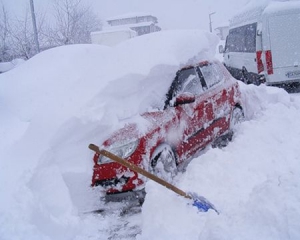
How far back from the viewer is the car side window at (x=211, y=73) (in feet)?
18.3

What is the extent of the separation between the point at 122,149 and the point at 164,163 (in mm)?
→ 687

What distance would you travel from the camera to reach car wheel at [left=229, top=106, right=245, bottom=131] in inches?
247

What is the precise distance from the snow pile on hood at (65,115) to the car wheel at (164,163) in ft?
1.96

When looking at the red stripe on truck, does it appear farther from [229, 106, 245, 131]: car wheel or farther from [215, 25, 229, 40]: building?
[215, 25, 229, 40]: building

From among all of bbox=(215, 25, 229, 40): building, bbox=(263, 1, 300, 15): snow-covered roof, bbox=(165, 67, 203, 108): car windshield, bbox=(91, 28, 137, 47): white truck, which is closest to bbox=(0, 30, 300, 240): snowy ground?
bbox=(165, 67, 203, 108): car windshield

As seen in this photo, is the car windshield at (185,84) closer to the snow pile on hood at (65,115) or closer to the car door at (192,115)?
the car door at (192,115)

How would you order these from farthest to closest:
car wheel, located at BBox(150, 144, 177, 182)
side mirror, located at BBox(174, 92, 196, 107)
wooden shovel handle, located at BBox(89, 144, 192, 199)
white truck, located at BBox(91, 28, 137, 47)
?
white truck, located at BBox(91, 28, 137, 47)
side mirror, located at BBox(174, 92, 196, 107)
car wheel, located at BBox(150, 144, 177, 182)
wooden shovel handle, located at BBox(89, 144, 192, 199)

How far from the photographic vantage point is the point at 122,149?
3.92 m

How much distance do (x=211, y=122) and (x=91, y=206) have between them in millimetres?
2472

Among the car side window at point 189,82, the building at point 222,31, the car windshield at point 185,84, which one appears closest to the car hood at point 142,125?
the car windshield at point 185,84

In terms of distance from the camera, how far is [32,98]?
4340 millimetres

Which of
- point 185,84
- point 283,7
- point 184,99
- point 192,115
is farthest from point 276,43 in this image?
point 184,99

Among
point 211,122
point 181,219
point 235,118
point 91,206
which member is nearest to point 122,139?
point 91,206

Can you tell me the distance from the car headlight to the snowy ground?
17 centimetres
